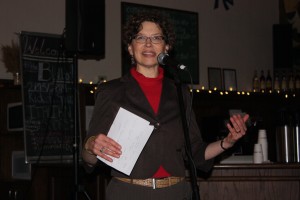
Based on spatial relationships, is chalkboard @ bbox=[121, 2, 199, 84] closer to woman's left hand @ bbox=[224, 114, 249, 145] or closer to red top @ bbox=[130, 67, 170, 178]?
red top @ bbox=[130, 67, 170, 178]

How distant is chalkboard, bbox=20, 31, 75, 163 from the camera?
5.50m

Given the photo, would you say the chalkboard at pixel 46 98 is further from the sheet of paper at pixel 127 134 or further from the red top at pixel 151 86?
the sheet of paper at pixel 127 134

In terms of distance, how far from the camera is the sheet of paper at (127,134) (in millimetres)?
2273

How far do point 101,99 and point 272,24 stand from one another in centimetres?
646

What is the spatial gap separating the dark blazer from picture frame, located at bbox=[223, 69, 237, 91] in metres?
5.22

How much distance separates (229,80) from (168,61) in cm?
556

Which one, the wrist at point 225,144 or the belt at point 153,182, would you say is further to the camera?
the wrist at point 225,144

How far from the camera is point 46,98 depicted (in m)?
5.68

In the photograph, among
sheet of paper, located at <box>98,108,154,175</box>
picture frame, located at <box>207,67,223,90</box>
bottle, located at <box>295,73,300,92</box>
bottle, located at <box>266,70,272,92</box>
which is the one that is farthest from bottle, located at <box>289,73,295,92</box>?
sheet of paper, located at <box>98,108,154,175</box>

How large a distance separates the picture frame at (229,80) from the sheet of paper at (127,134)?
18.0 feet

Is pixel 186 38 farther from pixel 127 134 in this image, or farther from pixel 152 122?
pixel 127 134

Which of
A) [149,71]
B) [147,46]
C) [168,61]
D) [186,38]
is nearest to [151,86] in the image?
[149,71]

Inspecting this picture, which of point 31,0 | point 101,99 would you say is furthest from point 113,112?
point 31,0

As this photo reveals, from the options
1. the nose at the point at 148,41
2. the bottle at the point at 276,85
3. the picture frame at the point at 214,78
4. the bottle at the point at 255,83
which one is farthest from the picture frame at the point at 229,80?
the nose at the point at 148,41
